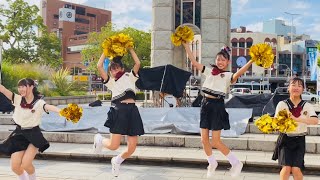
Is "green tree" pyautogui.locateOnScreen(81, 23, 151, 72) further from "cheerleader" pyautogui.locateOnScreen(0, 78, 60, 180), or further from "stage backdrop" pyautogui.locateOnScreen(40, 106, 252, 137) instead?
"cheerleader" pyautogui.locateOnScreen(0, 78, 60, 180)

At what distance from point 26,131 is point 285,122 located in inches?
149

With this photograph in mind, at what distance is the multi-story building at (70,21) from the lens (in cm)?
11488

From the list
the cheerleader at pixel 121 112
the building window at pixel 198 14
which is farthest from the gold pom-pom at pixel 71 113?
the building window at pixel 198 14

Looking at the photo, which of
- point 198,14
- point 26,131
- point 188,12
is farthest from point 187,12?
point 26,131

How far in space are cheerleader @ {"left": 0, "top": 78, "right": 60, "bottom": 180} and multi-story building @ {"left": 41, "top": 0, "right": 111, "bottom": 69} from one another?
352 ft

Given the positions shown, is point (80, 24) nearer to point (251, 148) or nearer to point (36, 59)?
point (36, 59)

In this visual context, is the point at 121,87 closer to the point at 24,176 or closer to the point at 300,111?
the point at 24,176

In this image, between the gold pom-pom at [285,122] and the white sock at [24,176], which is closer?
the gold pom-pom at [285,122]

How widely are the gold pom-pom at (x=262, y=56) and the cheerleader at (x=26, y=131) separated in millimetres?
3156

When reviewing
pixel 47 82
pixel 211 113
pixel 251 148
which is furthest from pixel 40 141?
pixel 47 82

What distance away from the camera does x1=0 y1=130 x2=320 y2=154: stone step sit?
30.9ft

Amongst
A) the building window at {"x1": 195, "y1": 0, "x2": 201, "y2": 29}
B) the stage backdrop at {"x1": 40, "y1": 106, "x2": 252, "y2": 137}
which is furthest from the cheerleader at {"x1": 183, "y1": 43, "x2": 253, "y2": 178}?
the building window at {"x1": 195, "y1": 0, "x2": 201, "y2": 29}

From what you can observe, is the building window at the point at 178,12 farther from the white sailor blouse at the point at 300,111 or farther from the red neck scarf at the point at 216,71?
the white sailor blouse at the point at 300,111

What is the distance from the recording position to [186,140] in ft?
32.9
